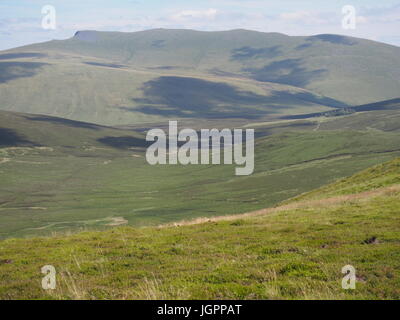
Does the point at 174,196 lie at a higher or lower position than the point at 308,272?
lower

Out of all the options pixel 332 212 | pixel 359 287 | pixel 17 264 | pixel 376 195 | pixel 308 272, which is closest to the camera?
pixel 359 287

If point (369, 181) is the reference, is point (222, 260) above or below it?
above

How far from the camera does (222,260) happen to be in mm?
22234

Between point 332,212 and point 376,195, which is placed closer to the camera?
point 332,212

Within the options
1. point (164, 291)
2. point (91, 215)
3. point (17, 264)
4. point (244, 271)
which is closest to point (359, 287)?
point (244, 271)

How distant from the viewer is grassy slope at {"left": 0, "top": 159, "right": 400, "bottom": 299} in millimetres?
17734

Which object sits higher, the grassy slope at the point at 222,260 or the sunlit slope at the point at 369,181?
the grassy slope at the point at 222,260

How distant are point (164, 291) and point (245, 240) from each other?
9.79m

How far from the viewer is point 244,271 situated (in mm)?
20141

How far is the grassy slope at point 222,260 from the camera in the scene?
17.7m

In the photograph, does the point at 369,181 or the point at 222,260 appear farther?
the point at 369,181

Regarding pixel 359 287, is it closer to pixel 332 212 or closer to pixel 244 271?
pixel 244 271

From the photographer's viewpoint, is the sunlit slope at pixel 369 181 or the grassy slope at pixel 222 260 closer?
the grassy slope at pixel 222 260
